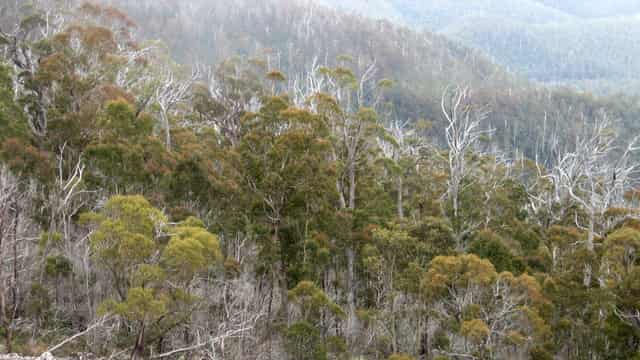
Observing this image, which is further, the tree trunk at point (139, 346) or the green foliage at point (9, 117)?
the green foliage at point (9, 117)

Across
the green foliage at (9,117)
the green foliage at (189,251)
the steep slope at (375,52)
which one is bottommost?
the steep slope at (375,52)

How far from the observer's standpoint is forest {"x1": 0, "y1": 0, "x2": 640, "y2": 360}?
1406 centimetres

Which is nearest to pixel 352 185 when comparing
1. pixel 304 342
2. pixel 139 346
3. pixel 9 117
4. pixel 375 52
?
pixel 304 342

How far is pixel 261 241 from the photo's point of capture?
17.6 meters

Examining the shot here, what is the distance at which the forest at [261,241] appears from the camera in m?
14.1

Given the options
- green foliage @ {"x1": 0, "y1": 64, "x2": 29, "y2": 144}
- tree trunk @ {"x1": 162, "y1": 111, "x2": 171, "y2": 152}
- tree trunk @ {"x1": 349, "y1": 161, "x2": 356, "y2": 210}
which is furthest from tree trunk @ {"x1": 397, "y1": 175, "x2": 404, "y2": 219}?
green foliage @ {"x1": 0, "y1": 64, "x2": 29, "y2": 144}

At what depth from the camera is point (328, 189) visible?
17109 millimetres

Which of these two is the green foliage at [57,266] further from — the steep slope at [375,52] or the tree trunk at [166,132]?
the steep slope at [375,52]

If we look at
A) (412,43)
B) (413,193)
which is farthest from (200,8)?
(413,193)

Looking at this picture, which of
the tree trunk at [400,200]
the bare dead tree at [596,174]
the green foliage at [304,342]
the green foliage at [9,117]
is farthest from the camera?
the tree trunk at [400,200]

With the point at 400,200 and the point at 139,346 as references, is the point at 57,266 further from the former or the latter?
the point at 400,200

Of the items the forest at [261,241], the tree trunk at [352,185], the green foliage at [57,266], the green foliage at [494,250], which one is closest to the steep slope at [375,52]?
the forest at [261,241]

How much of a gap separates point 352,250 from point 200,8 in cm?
11398

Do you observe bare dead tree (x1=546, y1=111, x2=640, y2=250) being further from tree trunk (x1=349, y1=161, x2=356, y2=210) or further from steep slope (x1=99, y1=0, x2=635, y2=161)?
steep slope (x1=99, y1=0, x2=635, y2=161)
